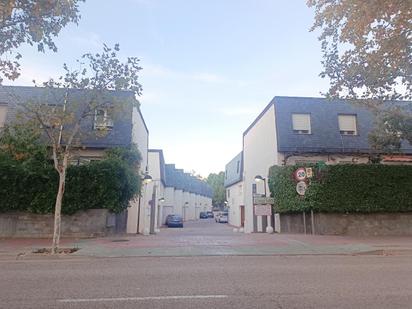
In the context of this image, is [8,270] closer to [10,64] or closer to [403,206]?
[10,64]

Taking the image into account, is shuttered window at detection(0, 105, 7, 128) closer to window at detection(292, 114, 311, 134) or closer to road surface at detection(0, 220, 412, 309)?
road surface at detection(0, 220, 412, 309)

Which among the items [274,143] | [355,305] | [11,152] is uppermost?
[274,143]

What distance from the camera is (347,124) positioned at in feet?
92.9

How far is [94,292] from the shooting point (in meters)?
6.98

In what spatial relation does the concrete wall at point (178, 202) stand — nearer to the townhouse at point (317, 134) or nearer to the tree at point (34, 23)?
the townhouse at point (317, 134)

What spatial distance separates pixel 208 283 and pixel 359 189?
15.3 meters

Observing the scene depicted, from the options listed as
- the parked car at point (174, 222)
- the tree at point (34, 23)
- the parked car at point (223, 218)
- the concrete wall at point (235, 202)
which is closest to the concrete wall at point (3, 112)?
the tree at point (34, 23)

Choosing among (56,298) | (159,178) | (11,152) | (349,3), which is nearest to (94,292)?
(56,298)

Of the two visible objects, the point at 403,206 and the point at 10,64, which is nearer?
the point at 10,64

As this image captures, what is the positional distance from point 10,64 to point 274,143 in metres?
19.4

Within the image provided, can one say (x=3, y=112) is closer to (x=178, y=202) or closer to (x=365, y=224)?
(x=365, y=224)

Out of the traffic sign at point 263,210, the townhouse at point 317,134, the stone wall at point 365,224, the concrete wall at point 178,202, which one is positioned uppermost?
the townhouse at point 317,134

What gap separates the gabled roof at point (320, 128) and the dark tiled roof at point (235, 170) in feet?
54.5

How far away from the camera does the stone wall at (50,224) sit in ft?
63.0
